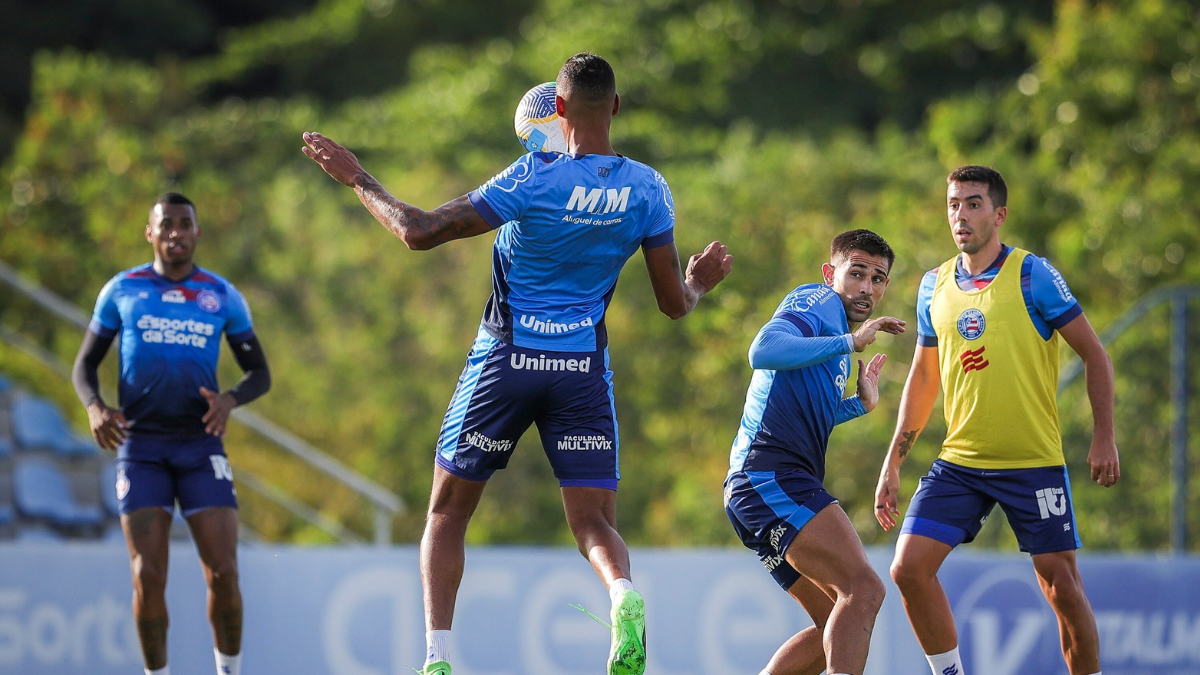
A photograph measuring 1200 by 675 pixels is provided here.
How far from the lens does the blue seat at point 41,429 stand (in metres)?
12.0

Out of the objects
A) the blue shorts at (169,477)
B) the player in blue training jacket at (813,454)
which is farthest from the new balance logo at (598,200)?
the blue shorts at (169,477)

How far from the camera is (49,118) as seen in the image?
63.7 feet

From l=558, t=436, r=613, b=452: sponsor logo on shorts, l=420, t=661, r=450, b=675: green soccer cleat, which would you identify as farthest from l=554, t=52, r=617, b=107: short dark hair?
l=420, t=661, r=450, b=675: green soccer cleat

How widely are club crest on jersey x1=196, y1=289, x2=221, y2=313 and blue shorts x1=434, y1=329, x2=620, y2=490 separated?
7.38ft

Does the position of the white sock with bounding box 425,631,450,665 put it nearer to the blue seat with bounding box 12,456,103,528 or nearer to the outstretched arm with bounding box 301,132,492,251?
the outstretched arm with bounding box 301,132,492,251

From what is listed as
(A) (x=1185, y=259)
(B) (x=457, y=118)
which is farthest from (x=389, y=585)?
(B) (x=457, y=118)

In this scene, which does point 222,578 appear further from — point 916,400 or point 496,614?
point 916,400

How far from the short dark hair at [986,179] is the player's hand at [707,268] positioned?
1037 mm

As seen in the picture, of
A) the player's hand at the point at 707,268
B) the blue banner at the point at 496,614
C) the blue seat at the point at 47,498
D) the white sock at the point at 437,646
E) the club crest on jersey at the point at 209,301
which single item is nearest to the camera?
the white sock at the point at 437,646

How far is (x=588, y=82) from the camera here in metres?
5.35

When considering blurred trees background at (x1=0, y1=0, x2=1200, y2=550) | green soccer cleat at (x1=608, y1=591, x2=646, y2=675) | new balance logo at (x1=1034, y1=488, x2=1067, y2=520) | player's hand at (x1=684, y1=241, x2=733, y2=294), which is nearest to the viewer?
green soccer cleat at (x1=608, y1=591, x2=646, y2=675)

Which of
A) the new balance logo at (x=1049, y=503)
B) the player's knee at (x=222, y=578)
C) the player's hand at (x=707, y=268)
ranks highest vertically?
the player's hand at (x=707, y=268)

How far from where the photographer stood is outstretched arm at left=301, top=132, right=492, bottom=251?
512 centimetres

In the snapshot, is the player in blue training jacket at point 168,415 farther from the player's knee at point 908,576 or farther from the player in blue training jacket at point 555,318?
the player's knee at point 908,576
